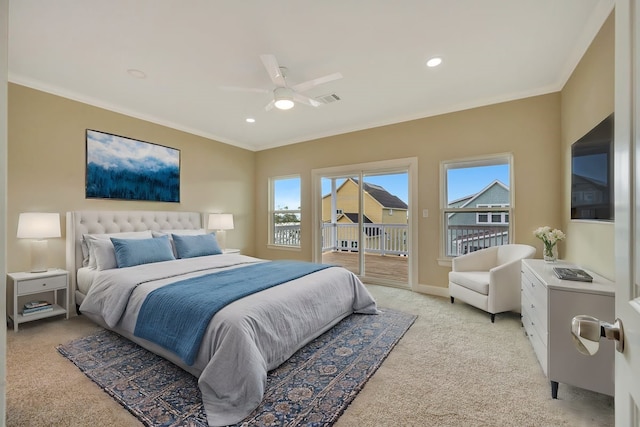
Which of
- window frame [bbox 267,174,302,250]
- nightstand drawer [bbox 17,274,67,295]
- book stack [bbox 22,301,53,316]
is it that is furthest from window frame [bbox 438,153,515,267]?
book stack [bbox 22,301,53,316]

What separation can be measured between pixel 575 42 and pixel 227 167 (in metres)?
4.97

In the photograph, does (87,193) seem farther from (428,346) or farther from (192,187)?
(428,346)

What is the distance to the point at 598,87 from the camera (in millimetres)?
2234

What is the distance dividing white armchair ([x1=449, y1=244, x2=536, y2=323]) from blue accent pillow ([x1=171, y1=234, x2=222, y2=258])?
328 cm

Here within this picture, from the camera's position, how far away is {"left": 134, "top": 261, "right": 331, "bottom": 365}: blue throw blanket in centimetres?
191

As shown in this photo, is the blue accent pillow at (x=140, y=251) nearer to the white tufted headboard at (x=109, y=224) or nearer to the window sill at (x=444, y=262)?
the white tufted headboard at (x=109, y=224)

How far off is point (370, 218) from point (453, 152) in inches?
76.5

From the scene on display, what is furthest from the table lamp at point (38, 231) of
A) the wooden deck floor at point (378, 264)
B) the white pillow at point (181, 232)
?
the wooden deck floor at point (378, 264)

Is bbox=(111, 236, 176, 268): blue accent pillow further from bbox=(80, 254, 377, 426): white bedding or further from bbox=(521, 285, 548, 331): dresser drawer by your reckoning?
bbox=(521, 285, 548, 331): dresser drawer

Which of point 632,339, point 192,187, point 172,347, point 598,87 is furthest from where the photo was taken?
point 192,187

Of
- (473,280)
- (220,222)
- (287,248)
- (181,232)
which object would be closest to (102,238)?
(181,232)

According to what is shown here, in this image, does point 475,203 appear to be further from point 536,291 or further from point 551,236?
point 536,291

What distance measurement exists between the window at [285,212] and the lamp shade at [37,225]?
3383 mm

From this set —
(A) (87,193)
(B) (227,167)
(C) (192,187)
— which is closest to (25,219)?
(A) (87,193)
